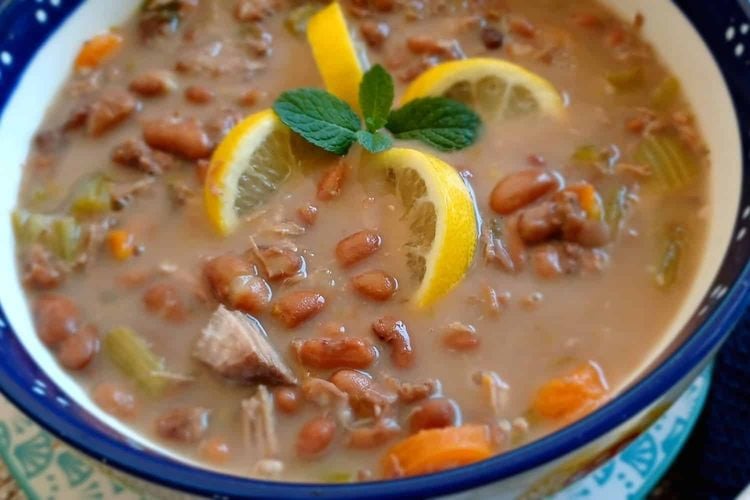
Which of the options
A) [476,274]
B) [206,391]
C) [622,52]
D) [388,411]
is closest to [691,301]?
[476,274]

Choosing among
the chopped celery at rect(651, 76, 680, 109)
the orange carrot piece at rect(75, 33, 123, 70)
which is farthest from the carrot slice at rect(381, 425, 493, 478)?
the orange carrot piece at rect(75, 33, 123, 70)

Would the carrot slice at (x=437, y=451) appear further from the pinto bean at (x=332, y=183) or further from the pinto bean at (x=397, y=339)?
the pinto bean at (x=332, y=183)

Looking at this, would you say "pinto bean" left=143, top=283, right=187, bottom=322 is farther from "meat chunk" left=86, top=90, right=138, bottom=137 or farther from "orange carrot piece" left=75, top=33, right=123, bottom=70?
"orange carrot piece" left=75, top=33, right=123, bottom=70

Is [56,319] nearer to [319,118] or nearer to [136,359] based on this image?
[136,359]

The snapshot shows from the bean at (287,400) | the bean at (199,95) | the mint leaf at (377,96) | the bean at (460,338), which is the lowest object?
the bean at (287,400)

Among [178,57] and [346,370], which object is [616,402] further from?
[178,57]

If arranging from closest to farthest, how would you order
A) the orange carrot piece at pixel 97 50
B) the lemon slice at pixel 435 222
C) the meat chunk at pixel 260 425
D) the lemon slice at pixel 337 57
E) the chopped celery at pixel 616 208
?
the meat chunk at pixel 260 425 < the lemon slice at pixel 435 222 < the chopped celery at pixel 616 208 < the lemon slice at pixel 337 57 < the orange carrot piece at pixel 97 50

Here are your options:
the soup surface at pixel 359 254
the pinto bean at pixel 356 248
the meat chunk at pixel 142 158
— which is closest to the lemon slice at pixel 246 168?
the soup surface at pixel 359 254
